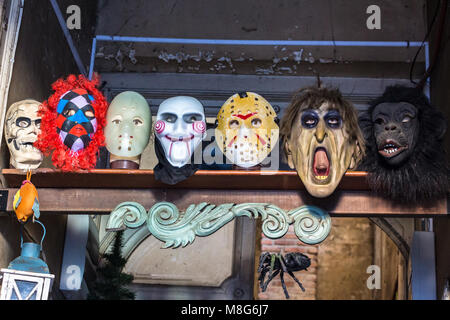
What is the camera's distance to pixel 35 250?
2.26 metres

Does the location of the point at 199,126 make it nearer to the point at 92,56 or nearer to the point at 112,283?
the point at 112,283

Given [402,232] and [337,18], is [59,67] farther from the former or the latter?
[402,232]

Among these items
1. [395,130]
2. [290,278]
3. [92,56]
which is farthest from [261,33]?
[290,278]

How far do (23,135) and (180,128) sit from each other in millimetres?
484

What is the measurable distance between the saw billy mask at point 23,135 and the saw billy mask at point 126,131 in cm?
22

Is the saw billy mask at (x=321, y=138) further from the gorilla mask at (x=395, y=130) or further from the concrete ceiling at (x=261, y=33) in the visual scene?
the concrete ceiling at (x=261, y=33)

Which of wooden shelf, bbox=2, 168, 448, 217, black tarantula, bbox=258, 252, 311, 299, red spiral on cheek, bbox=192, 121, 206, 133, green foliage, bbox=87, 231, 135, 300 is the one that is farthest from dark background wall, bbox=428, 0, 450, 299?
green foliage, bbox=87, 231, 135, 300

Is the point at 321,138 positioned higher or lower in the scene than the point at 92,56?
lower

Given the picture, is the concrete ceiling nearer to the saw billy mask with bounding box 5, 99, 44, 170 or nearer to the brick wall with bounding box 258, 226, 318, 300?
the saw billy mask with bounding box 5, 99, 44, 170

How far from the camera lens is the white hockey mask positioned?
238 centimetres

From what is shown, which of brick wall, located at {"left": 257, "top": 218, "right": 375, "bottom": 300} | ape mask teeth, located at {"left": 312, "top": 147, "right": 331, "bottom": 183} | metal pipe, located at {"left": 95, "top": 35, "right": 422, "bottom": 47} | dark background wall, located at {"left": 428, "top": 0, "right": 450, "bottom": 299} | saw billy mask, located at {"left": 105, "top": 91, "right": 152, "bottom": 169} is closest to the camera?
ape mask teeth, located at {"left": 312, "top": 147, "right": 331, "bottom": 183}

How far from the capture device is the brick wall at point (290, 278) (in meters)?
4.39

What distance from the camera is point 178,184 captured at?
2.37 m

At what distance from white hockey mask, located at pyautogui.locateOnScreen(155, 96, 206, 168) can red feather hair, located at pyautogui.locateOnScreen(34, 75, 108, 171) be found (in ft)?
0.63
